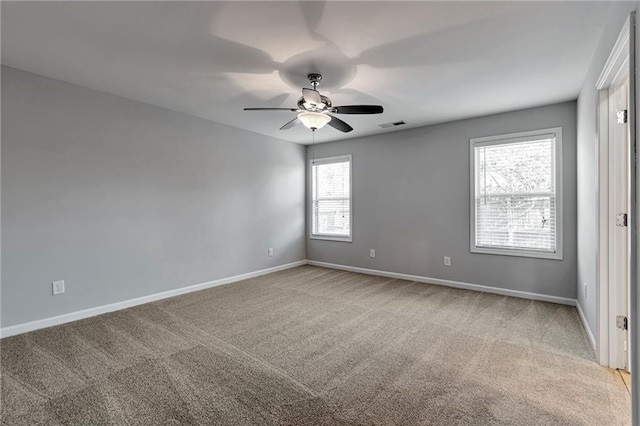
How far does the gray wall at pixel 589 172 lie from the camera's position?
2209 mm

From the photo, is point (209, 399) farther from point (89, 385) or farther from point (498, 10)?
point (498, 10)

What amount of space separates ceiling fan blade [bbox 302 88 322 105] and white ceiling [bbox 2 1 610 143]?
12.5 inches

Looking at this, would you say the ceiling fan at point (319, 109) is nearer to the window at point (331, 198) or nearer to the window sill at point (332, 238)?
the window at point (331, 198)

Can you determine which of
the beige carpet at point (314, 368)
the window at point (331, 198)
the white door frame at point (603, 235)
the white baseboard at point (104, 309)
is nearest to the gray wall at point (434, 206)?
the window at point (331, 198)

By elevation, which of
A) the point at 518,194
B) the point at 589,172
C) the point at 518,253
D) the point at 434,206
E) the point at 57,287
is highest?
the point at 589,172

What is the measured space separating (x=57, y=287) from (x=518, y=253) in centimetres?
551

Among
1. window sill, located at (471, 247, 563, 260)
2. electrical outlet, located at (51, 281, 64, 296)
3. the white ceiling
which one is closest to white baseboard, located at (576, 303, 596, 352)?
window sill, located at (471, 247, 563, 260)

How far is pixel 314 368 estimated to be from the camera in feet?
7.61

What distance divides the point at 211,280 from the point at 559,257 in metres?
4.79

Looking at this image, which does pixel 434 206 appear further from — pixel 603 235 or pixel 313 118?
pixel 313 118

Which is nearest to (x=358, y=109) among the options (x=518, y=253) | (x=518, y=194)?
(x=518, y=194)

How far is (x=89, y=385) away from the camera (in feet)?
6.88

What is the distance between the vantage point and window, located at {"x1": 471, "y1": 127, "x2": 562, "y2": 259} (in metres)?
3.85

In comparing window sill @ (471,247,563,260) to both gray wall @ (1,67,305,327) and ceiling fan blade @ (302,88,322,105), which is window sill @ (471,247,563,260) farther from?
gray wall @ (1,67,305,327)
